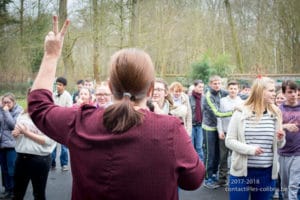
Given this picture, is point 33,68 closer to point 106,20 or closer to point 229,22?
point 106,20

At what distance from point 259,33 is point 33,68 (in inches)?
466

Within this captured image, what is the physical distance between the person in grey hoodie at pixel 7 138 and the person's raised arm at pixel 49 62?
12.2ft

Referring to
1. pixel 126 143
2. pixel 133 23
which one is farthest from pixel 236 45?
pixel 126 143

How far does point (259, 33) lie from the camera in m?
18.2

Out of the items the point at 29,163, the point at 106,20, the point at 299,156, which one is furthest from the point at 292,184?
the point at 106,20

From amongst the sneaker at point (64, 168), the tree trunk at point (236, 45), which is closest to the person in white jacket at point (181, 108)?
the sneaker at point (64, 168)

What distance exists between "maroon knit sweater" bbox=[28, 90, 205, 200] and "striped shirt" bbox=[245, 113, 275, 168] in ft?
5.99

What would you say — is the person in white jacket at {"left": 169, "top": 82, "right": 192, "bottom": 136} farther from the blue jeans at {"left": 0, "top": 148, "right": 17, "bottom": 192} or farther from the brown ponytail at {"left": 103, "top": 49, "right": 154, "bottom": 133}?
the brown ponytail at {"left": 103, "top": 49, "right": 154, "bottom": 133}

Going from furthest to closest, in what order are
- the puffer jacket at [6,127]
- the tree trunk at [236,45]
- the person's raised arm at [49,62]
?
the tree trunk at [236,45] → the puffer jacket at [6,127] → the person's raised arm at [49,62]

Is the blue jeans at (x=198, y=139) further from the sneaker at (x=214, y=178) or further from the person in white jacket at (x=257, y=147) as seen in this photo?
the person in white jacket at (x=257, y=147)

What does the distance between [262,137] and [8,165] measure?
375 centimetres

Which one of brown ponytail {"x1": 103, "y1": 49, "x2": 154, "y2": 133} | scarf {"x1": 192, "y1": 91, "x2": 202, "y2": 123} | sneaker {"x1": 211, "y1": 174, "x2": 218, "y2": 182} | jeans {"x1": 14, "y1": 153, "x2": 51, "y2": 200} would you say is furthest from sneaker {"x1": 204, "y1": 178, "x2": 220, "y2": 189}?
brown ponytail {"x1": 103, "y1": 49, "x2": 154, "y2": 133}

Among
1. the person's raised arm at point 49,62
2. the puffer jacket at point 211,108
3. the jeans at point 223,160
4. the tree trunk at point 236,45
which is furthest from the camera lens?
the tree trunk at point 236,45

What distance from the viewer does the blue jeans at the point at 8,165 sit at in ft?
16.5
